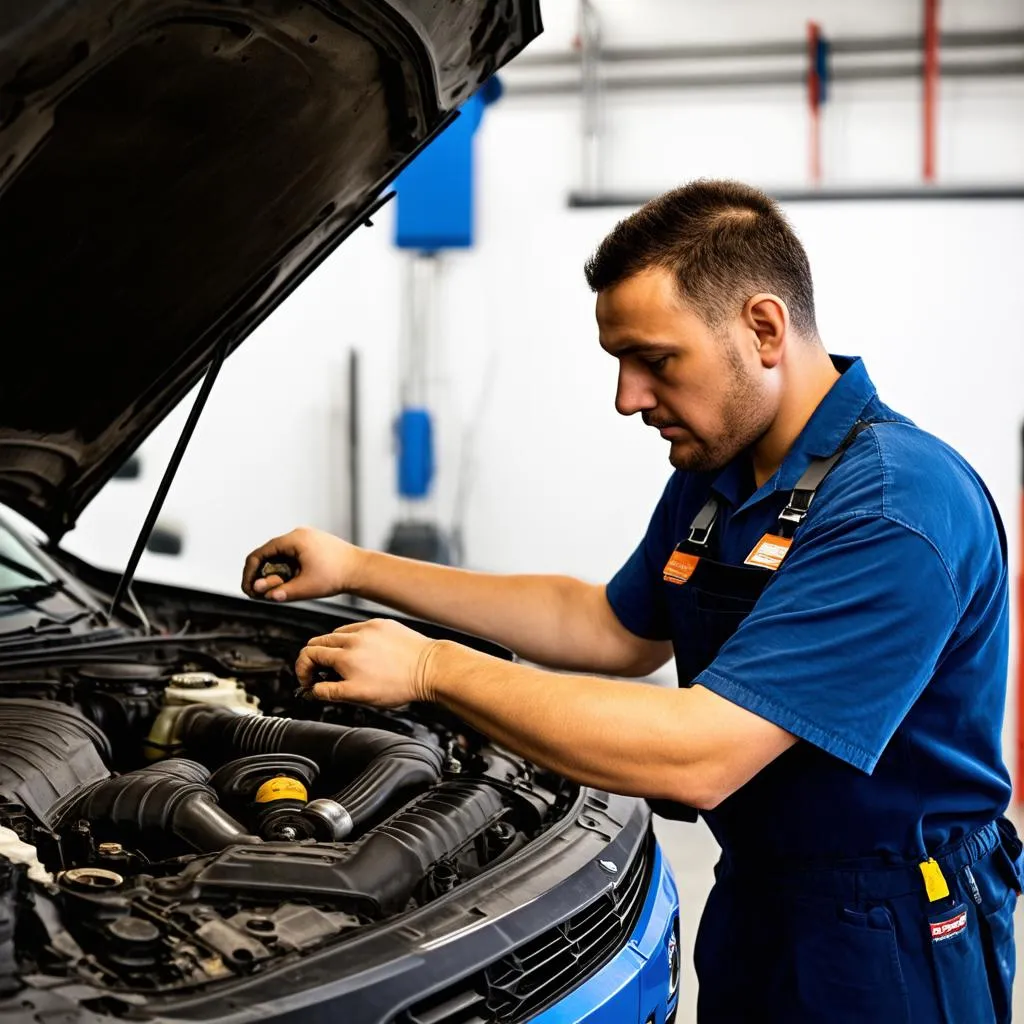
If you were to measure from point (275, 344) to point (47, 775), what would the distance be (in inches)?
164

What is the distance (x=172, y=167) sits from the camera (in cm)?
167

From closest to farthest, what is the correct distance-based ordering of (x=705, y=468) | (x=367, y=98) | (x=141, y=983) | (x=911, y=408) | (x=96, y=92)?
1. (x=141, y=983)
2. (x=96, y=92)
3. (x=705, y=468)
4. (x=367, y=98)
5. (x=911, y=408)

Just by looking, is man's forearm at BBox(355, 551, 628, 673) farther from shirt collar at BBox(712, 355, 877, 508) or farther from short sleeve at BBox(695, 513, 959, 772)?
short sleeve at BBox(695, 513, 959, 772)

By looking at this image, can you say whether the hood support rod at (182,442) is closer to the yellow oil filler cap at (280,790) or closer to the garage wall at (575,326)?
the yellow oil filler cap at (280,790)

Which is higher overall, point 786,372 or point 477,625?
point 786,372

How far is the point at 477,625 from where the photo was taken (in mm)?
1974

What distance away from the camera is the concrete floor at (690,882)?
2687mm

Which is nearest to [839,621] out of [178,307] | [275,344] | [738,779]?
[738,779]

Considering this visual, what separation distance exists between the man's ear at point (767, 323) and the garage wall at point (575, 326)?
3853 millimetres

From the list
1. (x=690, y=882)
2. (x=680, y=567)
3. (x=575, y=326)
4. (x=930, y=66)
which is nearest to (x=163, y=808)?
(x=680, y=567)

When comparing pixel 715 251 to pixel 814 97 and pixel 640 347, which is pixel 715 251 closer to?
pixel 640 347

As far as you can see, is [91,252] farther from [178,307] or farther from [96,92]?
[96,92]

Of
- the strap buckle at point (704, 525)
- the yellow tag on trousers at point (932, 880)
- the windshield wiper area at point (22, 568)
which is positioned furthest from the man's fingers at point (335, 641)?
the windshield wiper area at point (22, 568)

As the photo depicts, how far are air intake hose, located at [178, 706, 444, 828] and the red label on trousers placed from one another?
0.69 meters
